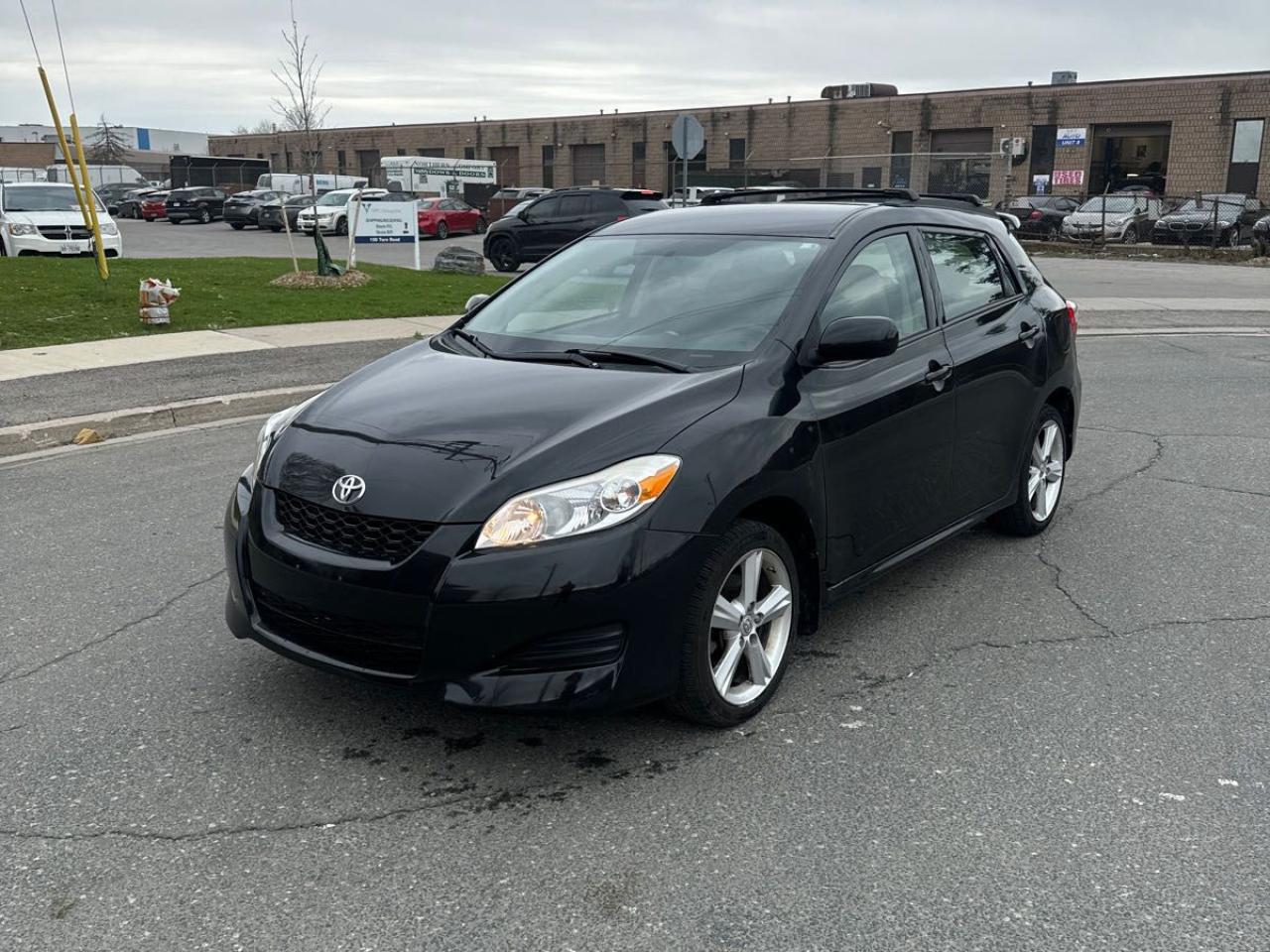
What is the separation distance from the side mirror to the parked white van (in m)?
20.2

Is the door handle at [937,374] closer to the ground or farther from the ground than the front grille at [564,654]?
farther from the ground

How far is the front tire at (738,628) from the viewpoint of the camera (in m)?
3.58

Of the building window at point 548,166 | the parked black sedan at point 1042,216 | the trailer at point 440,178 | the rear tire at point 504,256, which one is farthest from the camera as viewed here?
the building window at point 548,166

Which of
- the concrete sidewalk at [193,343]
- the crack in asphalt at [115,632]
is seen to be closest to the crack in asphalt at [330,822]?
the crack in asphalt at [115,632]

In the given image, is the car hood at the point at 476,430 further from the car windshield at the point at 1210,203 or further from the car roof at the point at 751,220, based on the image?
the car windshield at the point at 1210,203

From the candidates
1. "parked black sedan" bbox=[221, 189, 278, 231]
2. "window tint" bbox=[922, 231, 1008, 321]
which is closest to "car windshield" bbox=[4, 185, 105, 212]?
"parked black sedan" bbox=[221, 189, 278, 231]

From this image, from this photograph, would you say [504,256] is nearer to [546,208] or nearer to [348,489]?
[546,208]

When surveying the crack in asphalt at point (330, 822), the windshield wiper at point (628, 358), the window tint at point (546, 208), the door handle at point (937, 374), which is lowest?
the crack in asphalt at point (330, 822)

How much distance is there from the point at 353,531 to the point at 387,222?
1924cm

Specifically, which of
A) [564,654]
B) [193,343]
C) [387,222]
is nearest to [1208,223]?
[387,222]

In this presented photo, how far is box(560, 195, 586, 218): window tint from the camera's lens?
80.2 ft

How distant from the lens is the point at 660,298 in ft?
15.5

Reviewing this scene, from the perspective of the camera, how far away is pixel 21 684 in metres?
4.22

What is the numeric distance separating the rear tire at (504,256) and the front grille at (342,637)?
2107cm
